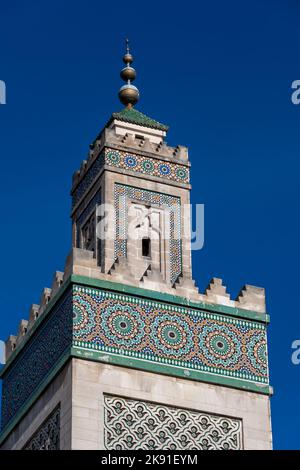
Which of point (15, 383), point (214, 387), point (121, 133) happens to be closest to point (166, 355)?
point (214, 387)

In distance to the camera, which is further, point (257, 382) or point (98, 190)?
point (98, 190)

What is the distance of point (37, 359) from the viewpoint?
20500 millimetres

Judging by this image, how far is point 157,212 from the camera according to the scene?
21.5 m

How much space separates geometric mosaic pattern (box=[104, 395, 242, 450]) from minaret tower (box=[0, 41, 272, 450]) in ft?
0.03

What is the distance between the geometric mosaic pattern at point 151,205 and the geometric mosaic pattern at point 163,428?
6.31ft

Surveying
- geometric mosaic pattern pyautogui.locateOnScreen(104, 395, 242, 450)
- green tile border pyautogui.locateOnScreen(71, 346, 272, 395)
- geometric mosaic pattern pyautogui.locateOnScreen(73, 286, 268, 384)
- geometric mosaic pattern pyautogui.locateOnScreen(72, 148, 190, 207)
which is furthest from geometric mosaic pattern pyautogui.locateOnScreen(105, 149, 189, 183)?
geometric mosaic pattern pyautogui.locateOnScreen(104, 395, 242, 450)

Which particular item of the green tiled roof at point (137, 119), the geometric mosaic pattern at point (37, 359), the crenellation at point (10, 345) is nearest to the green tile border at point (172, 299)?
the geometric mosaic pattern at point (37, 359)

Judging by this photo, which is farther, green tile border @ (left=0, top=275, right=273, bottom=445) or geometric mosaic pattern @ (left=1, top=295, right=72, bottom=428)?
geometric mosaic pattern @ (left=1, top=295, right=72, bottom=428)

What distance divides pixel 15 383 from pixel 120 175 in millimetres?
2682

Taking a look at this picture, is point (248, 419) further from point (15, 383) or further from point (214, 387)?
point (15, 383)

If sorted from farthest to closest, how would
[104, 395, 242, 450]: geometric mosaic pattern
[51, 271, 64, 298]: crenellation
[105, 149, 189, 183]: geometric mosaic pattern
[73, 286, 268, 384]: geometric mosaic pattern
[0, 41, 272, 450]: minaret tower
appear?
[105, 149, 189, 183]: geometric mosaic pattern → [51, 271, 64, 298]: crenellation → [73, 286, 268, 384]: geometric mosaic pattern → [0, 41, 272, 450]: minaret tower → [104, 395, 242, 450]: geometric mosaic pattern

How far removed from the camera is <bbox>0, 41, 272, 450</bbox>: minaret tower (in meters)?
19.4

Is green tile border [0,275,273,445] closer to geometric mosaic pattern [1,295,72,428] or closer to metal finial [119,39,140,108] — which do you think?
geometric mosaic pattern [1,295,72,428]

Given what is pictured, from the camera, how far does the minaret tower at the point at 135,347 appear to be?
63.6ft
